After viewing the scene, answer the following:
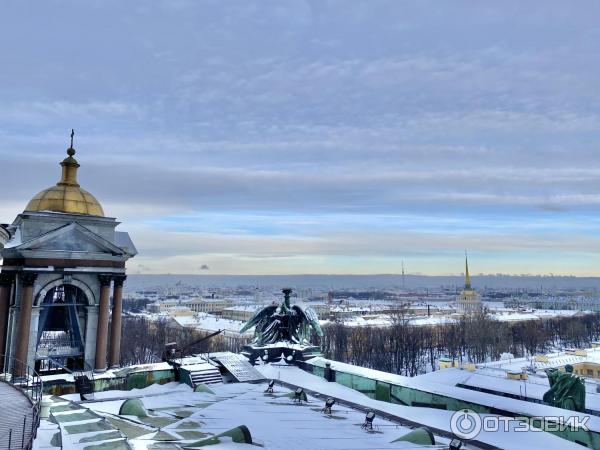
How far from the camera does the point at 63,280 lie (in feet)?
75.4

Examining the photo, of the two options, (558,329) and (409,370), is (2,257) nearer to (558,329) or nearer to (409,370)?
(409,370)

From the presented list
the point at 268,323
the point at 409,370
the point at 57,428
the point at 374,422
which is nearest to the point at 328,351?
the point at 409,370

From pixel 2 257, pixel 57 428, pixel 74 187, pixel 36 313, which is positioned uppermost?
pixel 74 187

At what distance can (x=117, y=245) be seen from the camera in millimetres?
24547

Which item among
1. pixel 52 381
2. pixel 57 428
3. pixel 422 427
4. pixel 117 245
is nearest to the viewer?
pixel 57 428

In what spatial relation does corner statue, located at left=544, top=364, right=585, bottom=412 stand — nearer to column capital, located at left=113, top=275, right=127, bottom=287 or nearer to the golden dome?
column capital, located at left=113, top=275, right=127, bottom=287

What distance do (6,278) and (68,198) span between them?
14.6 feet

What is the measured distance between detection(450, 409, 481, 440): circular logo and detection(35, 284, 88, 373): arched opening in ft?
57.3

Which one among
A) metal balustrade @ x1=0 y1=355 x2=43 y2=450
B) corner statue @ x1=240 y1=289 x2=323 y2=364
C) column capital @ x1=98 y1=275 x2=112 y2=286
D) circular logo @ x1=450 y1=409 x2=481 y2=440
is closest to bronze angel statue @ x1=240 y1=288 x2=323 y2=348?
corner statue @ x1=240 y1=289 x2=323 y2=364

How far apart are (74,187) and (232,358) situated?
37.2ft

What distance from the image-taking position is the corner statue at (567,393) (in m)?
14.6

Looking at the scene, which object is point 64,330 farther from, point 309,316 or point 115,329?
point 309,316

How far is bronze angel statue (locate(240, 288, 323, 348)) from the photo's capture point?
82.1ft

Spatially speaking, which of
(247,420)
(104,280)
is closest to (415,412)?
(247,420)
